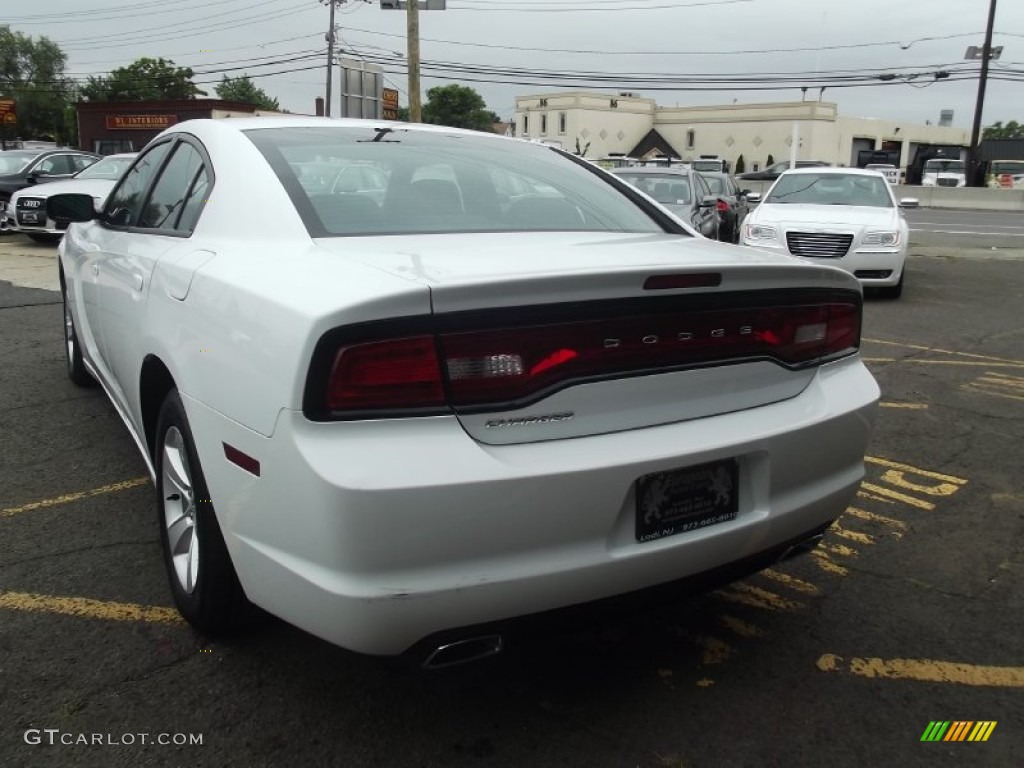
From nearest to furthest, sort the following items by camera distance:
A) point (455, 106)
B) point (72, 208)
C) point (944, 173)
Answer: point (72, 208) < point (944, 173) < point (455, 106)

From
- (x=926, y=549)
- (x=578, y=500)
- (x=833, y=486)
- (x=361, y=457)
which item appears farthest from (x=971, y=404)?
(x=361, y=457)

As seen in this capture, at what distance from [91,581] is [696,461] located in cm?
226

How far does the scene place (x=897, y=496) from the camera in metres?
4.03

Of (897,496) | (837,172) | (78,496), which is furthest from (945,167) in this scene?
(78,496)

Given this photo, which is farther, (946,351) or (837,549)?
(946,351)

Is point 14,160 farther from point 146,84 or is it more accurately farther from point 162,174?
point 146,84

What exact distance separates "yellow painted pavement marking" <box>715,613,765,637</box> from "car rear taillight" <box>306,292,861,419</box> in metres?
1.03

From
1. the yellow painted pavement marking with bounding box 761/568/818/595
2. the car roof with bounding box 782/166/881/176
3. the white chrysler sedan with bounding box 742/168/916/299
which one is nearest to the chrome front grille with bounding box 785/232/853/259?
the white chrysler sedan with bounding box 742/168/916/299

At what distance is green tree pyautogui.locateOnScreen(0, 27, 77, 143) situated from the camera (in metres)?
78.6

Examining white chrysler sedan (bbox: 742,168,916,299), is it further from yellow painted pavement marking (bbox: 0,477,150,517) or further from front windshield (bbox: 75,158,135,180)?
front windshield (bbox: 75,158,135,180)

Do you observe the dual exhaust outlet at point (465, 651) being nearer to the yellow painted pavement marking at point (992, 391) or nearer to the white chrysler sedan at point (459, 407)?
the white chrysler sedan at point (459, 407)

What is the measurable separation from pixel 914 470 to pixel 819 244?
6222 mm

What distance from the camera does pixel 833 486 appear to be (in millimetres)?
2551

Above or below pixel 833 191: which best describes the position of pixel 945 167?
above
